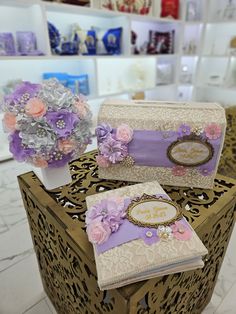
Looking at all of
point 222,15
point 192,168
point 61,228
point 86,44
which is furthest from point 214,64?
point 61,228

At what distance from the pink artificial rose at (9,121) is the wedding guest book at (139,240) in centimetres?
31

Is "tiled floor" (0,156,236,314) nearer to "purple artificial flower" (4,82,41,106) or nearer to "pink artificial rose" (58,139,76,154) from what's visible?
"pink artificial rose" (58,139,76,154)

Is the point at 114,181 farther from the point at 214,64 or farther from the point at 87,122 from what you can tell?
the point at 214,64

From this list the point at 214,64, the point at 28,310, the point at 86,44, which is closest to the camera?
the point at 28,310

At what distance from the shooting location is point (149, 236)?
48 cm

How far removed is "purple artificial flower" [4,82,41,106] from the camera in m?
0.62

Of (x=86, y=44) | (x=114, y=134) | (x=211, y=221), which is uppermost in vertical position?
(x=86, y=44)

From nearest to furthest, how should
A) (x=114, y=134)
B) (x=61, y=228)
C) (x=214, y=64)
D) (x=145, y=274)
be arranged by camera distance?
(x=145, y=274) < (x=61, y=228) < (x=114, y=134) < (x=214, y=64)

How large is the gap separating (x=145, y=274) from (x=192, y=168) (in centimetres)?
37

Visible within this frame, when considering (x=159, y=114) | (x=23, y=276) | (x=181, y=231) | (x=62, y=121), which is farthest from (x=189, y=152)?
(x=23, y=276)

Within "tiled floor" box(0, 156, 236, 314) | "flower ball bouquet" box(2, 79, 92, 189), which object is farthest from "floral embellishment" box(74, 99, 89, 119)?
"tiled floor" box(0, 156, 236, 314)

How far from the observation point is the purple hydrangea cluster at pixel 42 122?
24.0 inches

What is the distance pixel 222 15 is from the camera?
9.68 feet

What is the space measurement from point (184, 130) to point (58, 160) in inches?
14.9
